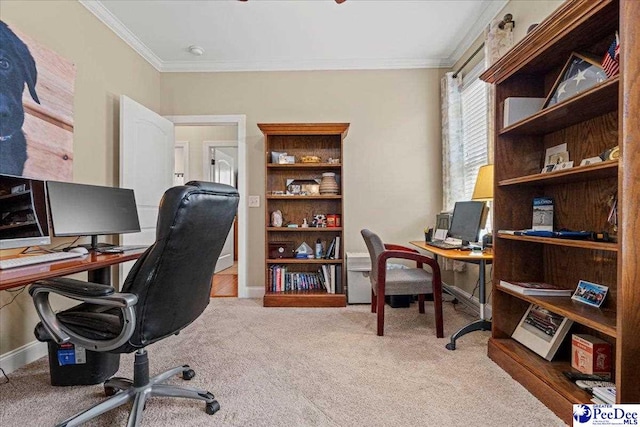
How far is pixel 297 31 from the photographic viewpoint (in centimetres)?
296

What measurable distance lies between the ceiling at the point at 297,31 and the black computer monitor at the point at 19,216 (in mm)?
1734

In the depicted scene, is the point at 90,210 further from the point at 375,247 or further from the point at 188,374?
the point at 375,247

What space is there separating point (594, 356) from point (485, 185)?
1.21 m

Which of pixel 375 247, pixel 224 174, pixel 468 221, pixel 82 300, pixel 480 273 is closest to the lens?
pixel 82 300

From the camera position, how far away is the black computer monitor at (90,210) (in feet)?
6.36

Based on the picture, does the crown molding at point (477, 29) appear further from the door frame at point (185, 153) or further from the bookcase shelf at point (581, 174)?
the door frame at point (185, 153)

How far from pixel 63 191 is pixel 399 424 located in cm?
233

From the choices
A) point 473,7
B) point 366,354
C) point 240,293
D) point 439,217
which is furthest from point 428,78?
point 240,293

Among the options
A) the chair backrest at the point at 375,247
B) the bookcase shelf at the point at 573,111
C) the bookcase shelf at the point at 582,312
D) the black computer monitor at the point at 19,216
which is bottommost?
the bookcase shelf at the point at 582,312

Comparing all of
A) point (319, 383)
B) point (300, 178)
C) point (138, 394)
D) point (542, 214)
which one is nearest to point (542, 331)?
point (542, 214)

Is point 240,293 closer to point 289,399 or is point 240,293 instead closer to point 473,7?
point 289,399

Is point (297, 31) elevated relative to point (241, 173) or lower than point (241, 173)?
elevated

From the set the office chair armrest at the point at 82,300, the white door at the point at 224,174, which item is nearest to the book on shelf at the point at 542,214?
the office chair armrest at the point at 82,300

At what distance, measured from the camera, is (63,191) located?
1.99 metres
